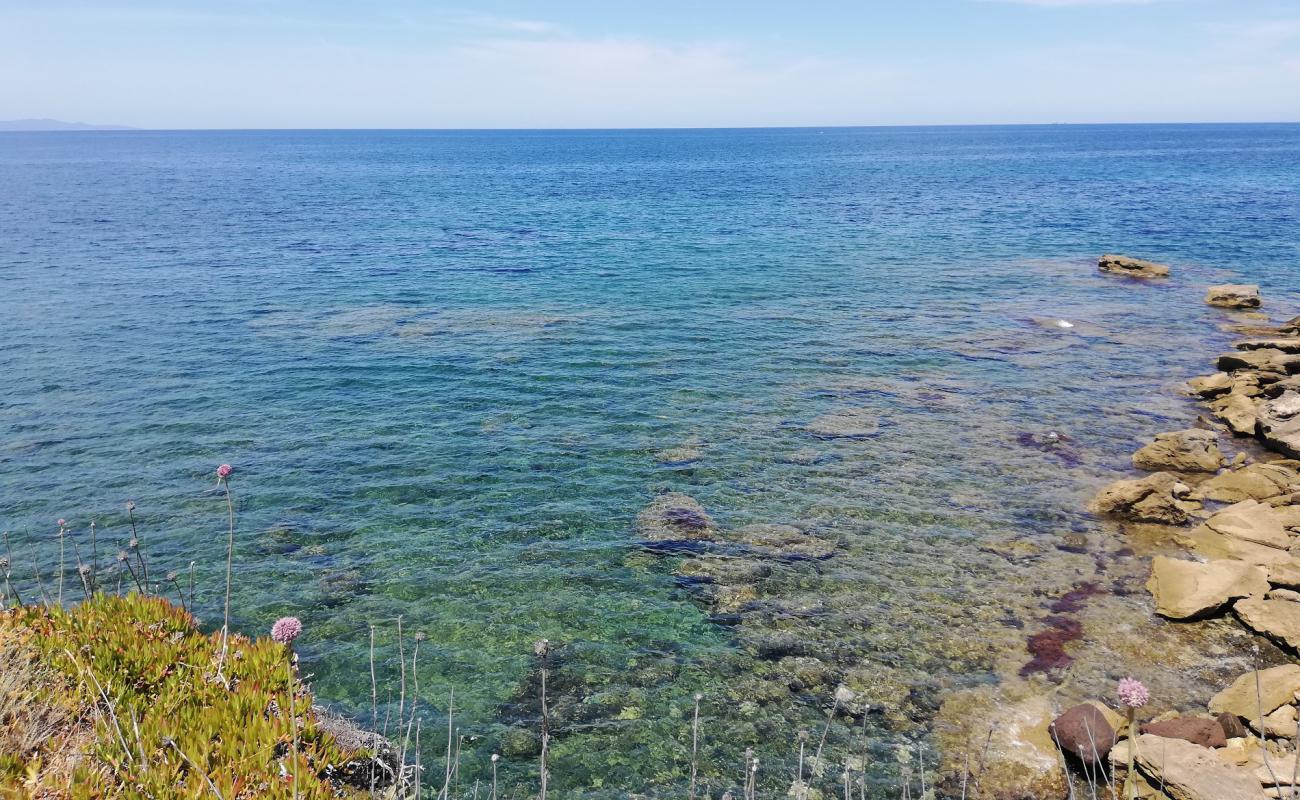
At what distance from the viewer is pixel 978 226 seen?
61.5 metres

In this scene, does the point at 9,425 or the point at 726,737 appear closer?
the point at 726,737

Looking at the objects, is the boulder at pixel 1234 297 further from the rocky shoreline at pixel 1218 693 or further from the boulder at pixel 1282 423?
the boulder at pixel 1282 423

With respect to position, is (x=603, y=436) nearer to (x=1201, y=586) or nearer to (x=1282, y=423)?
(x=1201, y=586)

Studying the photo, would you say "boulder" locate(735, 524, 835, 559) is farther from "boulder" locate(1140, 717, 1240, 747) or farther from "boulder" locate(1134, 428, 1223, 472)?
"boulder" locate(1134, 428, 1223, 472)

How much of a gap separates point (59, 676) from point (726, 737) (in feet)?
27.3

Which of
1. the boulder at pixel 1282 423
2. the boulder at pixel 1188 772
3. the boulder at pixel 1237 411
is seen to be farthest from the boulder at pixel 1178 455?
the boulder at pixel 1188 772

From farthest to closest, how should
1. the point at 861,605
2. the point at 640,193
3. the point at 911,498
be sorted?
1. the point at 640,193
2. the point at 911,498
3. the point at 861,605

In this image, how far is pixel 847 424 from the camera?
884 inches

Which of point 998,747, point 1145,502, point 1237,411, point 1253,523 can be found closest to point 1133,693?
point 998,747

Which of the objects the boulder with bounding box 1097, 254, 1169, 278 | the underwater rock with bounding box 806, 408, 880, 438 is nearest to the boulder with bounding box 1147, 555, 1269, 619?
the underwater rock with bounding box 806, 408, 880, 438

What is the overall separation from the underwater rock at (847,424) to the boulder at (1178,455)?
272 inches

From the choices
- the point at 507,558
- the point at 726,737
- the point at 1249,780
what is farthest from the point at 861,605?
the point at 507,558

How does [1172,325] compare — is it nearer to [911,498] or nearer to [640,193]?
[911,498]

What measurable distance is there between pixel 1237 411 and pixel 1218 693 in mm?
14683
